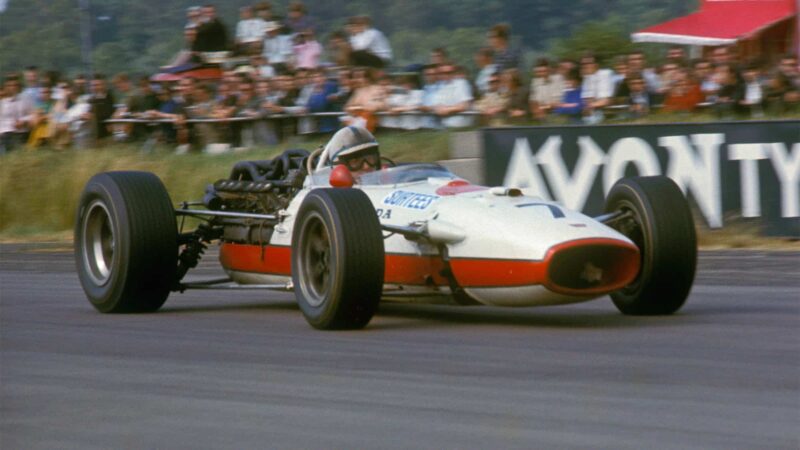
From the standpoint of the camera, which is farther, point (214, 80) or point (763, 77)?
point (214, 80)

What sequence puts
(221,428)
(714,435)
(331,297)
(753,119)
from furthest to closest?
1. (753,119)
2. (331,297)
3. (221,428)
4. (714,435)

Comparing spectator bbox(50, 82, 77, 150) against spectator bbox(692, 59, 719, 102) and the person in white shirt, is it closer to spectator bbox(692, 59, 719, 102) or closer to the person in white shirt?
the person in white shirt

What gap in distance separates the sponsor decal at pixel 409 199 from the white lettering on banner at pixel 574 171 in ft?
20.5

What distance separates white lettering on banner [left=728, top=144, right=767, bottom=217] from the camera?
1341 centimetres

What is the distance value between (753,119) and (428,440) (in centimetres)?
984

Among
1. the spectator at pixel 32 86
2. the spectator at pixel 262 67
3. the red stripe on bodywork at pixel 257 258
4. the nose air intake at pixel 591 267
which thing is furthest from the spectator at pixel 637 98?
the spectator at pixel 32 86

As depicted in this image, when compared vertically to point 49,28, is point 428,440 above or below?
below

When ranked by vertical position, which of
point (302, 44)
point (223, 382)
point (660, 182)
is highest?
point (302, 44)

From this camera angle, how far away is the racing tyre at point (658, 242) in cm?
763

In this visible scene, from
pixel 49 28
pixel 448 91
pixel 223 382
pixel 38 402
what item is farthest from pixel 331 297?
pixel 49 28

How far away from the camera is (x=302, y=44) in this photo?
1683 cm

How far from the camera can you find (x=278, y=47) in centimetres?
1703

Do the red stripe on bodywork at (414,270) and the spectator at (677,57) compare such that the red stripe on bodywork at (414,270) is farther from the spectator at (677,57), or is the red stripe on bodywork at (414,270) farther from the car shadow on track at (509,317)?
the spectator at (677,57)

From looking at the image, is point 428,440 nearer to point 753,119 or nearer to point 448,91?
point 753,119
